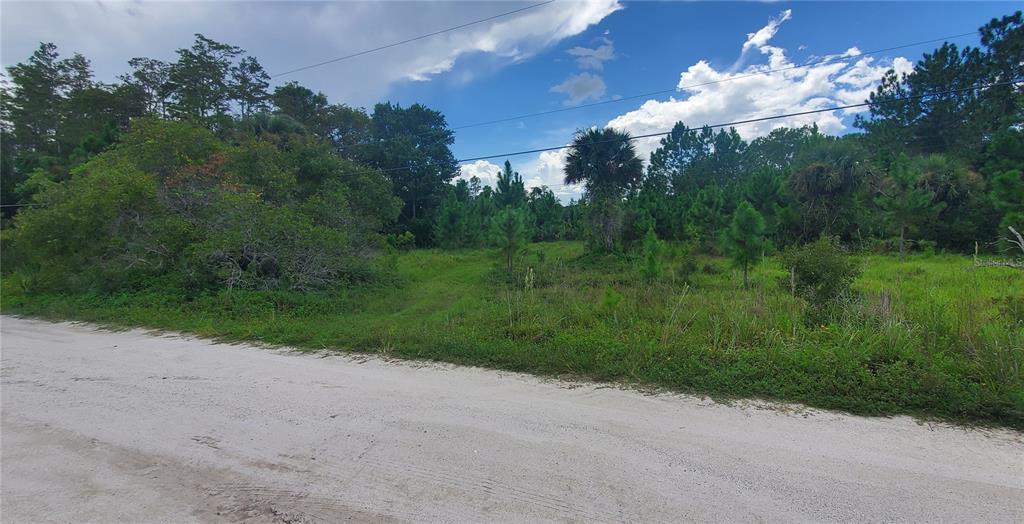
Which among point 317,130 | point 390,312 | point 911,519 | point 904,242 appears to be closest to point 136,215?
point 390,312

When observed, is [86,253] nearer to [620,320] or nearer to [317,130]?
[620,320]

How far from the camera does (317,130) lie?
104 feet

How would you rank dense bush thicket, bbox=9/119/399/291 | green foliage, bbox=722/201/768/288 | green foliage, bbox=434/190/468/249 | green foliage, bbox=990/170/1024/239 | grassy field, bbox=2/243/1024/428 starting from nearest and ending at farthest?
1. grassy field, bbox=2/243/1024/428
2. dense bush thicket, bbox=9/119/399/291
3. green foliage, bbox=722/201/768/288
4. green foliage, bbox=990/170/1024/239
5. green foliage, bbox=434/190/468/249

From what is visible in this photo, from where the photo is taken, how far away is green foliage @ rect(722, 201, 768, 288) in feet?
35.3

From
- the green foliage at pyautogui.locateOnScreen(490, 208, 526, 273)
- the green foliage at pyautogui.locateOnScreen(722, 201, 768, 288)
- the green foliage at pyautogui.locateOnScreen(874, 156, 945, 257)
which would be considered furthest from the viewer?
the green foliage at pyautogui.locateOnScreen(490, 208, 526, 273)

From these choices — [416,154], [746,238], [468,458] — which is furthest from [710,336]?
[416,154]

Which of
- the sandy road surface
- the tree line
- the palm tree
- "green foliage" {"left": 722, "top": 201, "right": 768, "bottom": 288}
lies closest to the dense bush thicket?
the tree line

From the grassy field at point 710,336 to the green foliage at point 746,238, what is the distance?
2338 mm

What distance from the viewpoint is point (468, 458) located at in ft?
9.21

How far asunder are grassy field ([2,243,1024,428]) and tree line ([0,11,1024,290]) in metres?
2.01

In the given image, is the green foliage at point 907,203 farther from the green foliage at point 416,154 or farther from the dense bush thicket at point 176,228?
the green foliage at point 416,154

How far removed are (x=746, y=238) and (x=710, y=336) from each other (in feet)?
23.4

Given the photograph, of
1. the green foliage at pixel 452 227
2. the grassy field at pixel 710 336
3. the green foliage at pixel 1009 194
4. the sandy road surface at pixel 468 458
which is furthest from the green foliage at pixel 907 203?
the green foliage at pixel 452 227

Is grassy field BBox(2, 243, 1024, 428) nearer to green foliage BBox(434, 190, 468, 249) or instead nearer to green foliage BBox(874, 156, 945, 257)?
green foliage BBox(874, 156, 945, 257)
